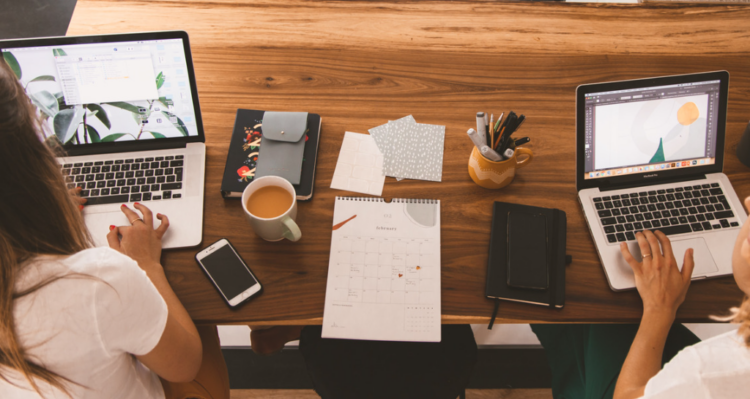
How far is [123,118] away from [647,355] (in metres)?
1.21

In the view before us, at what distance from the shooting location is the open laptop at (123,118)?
0.92m

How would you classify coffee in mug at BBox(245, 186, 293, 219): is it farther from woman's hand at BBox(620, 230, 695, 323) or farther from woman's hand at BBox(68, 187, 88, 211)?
woman's hand at BBox(620, 230, 695, 323)

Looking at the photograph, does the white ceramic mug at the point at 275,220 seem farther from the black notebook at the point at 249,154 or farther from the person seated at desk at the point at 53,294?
the person seated at desk at the point at 53,294

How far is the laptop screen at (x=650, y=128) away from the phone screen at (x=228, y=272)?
79 centimetres

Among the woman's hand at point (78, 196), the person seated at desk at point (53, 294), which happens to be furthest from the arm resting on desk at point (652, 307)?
the woman's hand at point (78, 196)

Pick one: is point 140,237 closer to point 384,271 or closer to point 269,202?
point 269,202

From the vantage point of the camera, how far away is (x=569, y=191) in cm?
106

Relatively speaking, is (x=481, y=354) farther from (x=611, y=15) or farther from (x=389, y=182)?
(x=611, y=15)

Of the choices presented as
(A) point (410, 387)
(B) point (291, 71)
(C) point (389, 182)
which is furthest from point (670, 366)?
(B) point (291, 71)

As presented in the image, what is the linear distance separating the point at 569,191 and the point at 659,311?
12.4 inches

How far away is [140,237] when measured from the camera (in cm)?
93

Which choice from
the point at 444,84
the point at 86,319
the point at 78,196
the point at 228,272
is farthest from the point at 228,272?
the point at 444,84

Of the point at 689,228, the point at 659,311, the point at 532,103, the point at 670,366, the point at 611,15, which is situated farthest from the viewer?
the point at 611,15

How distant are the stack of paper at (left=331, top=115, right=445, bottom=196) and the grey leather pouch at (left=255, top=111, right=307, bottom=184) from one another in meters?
0.10
